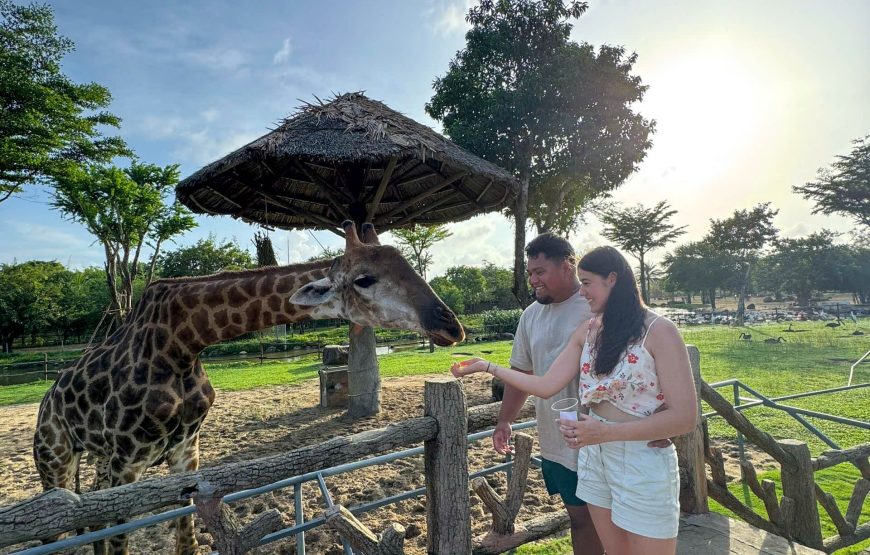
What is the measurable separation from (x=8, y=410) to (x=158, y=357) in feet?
35.6

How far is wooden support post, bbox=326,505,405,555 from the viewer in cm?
189

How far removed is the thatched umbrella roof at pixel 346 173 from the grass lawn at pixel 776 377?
3064 mm

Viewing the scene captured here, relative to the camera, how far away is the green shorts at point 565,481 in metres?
2.29

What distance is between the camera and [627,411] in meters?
1.84

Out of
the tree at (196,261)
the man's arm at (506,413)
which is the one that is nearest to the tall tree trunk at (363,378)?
the man's arm at (506,413)

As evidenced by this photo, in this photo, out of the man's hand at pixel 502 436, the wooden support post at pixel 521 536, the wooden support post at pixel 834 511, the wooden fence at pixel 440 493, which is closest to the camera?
the wooden fence at pixel 440 493

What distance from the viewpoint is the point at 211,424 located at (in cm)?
766

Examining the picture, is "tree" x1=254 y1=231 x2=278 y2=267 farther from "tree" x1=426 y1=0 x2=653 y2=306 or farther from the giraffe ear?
"tree" x1=426 y1=0 x2=653 y2=306

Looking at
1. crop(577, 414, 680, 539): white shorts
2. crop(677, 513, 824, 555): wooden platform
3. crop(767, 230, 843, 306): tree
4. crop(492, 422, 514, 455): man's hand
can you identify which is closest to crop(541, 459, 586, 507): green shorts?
crop(492, 422, 514, 455): man's hand

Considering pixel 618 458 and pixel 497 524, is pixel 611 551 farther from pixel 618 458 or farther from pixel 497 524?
pixel 497 524

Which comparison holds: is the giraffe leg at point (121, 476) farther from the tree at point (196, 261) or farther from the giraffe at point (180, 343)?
the tree at point (196, 261)

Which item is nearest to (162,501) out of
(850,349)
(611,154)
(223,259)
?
(611,154)

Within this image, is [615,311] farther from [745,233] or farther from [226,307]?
[745,233]

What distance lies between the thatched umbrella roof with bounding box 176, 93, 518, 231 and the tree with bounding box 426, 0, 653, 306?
7395 millimetres
